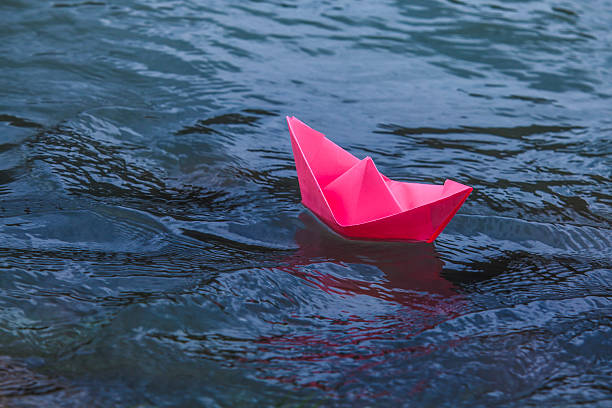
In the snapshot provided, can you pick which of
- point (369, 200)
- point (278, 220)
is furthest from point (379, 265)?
point (278, 220)

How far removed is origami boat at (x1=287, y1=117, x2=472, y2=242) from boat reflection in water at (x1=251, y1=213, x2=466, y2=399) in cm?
10

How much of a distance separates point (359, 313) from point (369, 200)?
25.0 inches

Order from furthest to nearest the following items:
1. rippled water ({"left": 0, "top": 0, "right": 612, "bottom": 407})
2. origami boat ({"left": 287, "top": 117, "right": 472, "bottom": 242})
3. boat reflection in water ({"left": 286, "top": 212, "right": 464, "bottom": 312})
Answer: origami boat ({"left": 287, "top": 117, "right": 472, "bottom": 242}) → boat reflection in water ({"left": 286, "top": 212, "right": 464, "bottom": 312}) → rippled water ({"left": 0, "top": 0, "right": 612, "bottom": 407})

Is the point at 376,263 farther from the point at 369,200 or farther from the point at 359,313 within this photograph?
the point at 359,313

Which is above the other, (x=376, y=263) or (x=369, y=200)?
(x=369, y=200)

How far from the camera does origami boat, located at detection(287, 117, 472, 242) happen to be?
2.62 metres

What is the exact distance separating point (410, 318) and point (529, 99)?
11.2 feet

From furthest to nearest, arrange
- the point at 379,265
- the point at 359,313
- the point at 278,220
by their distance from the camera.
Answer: the point at 278,220
the point at 379,265
the point at 359,313

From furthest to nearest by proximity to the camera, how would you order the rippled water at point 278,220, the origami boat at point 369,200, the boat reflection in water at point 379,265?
the origami boat at point 369,200
the boat reflection in water at point 379,265
the rippled water at point 278,220

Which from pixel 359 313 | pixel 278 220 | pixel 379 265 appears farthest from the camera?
pixel 278 220

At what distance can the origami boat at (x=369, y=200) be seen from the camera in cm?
262

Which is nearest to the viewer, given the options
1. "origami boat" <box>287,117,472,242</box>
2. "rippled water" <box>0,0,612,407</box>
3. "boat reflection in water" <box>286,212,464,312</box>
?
"rippled water" <box>0,0,612,407</box>

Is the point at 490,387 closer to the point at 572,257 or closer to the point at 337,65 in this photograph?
the point at 572,257

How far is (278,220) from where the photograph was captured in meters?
3.03
